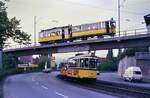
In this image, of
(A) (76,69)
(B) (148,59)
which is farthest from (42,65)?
(A) (76,69)

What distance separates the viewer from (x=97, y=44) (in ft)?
206

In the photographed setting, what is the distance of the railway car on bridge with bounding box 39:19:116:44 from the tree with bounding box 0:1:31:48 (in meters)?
13.8

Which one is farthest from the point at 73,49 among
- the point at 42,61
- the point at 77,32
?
the point at 42,61

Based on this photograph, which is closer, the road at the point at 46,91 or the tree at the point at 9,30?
the road at the point at 46,91

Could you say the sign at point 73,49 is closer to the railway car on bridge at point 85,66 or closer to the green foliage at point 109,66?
the railway car on bridge at point 85,66

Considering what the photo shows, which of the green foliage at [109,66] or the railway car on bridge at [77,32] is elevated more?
the railway car on bridge at [77,32]

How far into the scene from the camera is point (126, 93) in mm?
30750

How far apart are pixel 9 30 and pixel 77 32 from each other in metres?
19.6

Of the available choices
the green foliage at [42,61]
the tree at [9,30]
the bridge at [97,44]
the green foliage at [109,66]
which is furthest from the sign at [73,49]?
the green foliage at [42,61]

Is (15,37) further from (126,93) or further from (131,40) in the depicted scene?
(126,93)

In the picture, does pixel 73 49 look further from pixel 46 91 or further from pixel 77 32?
pixel 46 91

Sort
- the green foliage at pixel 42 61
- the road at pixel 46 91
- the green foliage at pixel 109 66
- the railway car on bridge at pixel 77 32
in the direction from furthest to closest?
the green foliage at pixel 42 61 → the green foliage at pixel 109 66 → the railway car on bridge at pixel 77 32 → the road at pixel 46 91

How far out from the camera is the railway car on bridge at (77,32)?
6444cm

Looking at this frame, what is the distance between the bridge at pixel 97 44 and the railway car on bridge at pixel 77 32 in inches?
64.7
